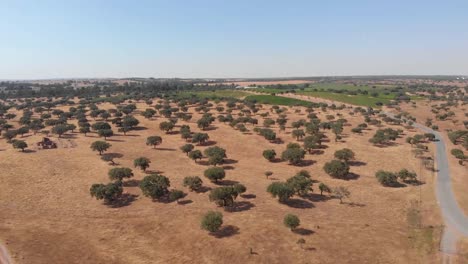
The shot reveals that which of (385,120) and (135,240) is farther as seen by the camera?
(385,120)

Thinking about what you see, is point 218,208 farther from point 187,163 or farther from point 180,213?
point 187,163

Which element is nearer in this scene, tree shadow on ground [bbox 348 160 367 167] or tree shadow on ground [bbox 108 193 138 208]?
tree shadow on ground [bbox 108 193 138 208]

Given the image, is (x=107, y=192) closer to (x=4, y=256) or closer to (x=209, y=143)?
(x=4, y=256)

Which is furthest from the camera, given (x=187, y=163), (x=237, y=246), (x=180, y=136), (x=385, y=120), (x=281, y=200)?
(x=385, y=120)

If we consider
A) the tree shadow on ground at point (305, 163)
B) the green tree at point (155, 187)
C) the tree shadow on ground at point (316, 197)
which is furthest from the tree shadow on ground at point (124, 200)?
the tree shadow on ground at point (305, 163)

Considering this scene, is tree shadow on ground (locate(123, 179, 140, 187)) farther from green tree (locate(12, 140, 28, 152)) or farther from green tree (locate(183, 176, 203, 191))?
green tree (locate(12, 140, 28, 152))

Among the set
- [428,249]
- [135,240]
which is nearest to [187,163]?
[135,240]

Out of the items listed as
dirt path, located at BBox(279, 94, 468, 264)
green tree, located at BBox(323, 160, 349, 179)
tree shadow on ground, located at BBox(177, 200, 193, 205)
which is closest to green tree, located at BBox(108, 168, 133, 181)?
tree shadow on ground, located at BBox(177, 200, 193, 205)
